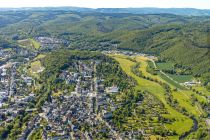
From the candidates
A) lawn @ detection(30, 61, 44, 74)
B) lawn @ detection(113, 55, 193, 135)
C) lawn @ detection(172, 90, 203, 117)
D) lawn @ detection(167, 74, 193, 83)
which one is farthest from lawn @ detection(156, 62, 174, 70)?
lawn @ detection(30, 61, 44, 74)

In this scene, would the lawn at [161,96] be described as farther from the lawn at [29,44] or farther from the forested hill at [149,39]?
the lawn at [29,44]

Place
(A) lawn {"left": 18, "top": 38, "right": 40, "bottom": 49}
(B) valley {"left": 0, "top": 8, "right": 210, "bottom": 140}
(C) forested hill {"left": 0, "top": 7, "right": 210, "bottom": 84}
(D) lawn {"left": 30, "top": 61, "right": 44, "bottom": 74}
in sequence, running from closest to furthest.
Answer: (B) valley {"left": 0, "top": 8, "right": 210, "bottom": 140}
(D) lawn {"left": 30, "top": 61, "right": 44, "bottom": 74}
(C) forested hill {"left": 0, "top": 7, "right": 210, "bottom": 84}
(A) lawn {"left": 18, "top": 38, "right": 40, "bottom": 49}

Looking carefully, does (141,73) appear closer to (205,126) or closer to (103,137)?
(205,126)

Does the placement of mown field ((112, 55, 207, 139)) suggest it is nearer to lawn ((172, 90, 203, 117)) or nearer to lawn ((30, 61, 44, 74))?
lawn ((172, 90, 203, 117))

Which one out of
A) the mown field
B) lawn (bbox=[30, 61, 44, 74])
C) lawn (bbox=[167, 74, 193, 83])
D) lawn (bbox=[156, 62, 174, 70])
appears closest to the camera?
the mown field

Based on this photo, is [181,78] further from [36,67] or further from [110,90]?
[36,67]

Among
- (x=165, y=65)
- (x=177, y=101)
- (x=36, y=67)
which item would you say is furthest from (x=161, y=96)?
(x=36, y=67)

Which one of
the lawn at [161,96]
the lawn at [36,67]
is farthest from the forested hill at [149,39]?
the lawn at [36,67]

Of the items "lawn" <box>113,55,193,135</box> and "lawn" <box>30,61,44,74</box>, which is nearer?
"lawn" <box>113,55,193,135</box>
